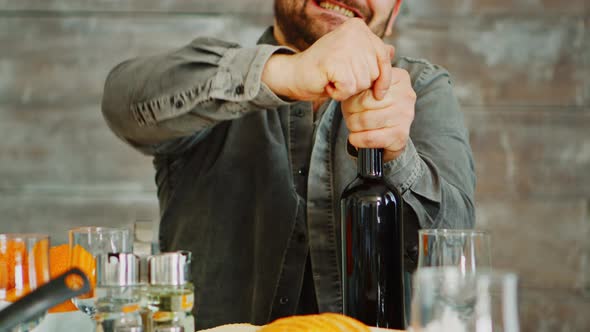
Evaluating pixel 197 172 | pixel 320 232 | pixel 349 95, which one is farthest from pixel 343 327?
pixel 197 172

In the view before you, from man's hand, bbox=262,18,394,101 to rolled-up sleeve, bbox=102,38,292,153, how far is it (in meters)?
0.03

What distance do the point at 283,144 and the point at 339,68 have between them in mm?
548

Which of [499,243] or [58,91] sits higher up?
[58,91]

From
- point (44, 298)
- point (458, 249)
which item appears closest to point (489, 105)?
point (458, 249)

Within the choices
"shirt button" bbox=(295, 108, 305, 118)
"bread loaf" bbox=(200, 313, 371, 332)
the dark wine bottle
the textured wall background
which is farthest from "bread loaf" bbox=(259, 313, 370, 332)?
the textured wall background

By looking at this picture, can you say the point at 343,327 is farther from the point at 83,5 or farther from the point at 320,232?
the point at 83,5

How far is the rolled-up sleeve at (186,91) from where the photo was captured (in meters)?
1.05

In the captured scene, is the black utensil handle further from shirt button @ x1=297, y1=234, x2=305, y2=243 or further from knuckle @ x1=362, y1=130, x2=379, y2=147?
shirt button @ x1=297, y1=234, x2=305, y2=243

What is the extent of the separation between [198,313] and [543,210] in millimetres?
1304

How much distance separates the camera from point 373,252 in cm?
87

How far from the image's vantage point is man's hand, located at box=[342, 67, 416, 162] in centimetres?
96

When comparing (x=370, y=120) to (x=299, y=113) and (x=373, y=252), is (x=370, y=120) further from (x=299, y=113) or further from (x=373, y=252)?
(x=299, y=113)

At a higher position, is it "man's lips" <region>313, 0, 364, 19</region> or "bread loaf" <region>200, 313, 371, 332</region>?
"man's lips" <region>313, 0, 364, 19</region>

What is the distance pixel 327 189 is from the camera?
1.34 m
